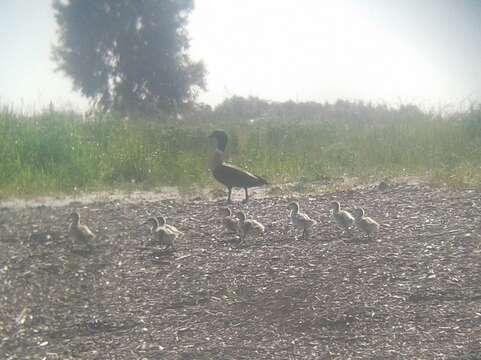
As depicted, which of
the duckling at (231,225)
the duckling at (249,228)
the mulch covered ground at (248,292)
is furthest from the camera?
the duckling at (231,225)

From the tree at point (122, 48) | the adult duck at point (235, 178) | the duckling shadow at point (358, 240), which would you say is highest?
the tree at point (122, 48)

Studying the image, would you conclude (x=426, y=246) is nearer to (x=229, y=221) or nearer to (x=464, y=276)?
(x=464, y=276)

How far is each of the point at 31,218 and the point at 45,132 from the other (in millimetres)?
5651

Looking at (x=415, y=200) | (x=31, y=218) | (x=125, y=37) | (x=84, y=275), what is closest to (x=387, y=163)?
(x=415, y=200)

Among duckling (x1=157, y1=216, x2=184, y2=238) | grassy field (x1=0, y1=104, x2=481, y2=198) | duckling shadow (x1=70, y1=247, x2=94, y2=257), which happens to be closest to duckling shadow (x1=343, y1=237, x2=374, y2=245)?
duckling (x1=157, y1=216, x2=184, y2=238)

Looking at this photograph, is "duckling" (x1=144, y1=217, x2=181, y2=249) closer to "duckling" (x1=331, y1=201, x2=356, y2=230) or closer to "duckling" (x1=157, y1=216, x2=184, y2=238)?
"duckling" (x1=157, y1=216, x2=184, y2=238)

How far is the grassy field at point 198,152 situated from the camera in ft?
44.8

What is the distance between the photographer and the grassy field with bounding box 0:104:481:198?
13.6 meters

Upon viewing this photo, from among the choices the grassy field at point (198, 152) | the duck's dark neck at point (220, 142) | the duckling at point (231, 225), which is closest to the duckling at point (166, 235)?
the duckling at point (231, 225)

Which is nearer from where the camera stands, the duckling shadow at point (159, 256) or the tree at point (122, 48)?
the duckling shadow at point (159, 256)

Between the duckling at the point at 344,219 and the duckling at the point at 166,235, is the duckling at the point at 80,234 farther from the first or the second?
the duckling at the point at 344,219

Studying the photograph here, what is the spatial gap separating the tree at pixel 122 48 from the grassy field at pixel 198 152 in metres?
10.5

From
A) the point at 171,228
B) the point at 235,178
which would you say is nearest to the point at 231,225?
the point at 171,228

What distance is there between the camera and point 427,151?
16312 mm
